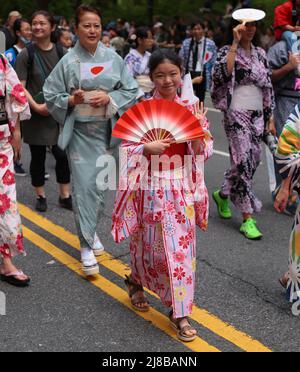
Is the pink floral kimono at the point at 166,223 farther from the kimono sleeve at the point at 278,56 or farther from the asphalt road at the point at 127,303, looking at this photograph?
the kimono sleeve at the point at 278,56

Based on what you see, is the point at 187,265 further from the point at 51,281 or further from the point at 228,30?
the point at 228,30

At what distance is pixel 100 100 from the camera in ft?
13.4

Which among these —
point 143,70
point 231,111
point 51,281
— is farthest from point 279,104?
point 51,281

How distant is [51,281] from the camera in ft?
13.5

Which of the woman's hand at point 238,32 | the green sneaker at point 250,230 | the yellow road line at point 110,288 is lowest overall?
the yellow road line at point 110,288

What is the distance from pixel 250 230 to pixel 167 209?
1.88m

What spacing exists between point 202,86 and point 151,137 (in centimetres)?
714

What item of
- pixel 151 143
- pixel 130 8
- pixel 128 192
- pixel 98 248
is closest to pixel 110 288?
pixel 98 248

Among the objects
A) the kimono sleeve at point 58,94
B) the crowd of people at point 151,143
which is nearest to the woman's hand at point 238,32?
the crowd of people at point 151,143

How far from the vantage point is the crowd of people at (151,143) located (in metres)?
3.29

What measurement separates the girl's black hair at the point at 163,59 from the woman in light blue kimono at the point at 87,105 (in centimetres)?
81

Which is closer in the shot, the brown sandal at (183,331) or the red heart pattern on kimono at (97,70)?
the brown sandal at (183,331)

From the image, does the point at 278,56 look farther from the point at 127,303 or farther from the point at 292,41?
the point at 127,303

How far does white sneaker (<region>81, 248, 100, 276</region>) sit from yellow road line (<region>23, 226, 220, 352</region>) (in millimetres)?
57
